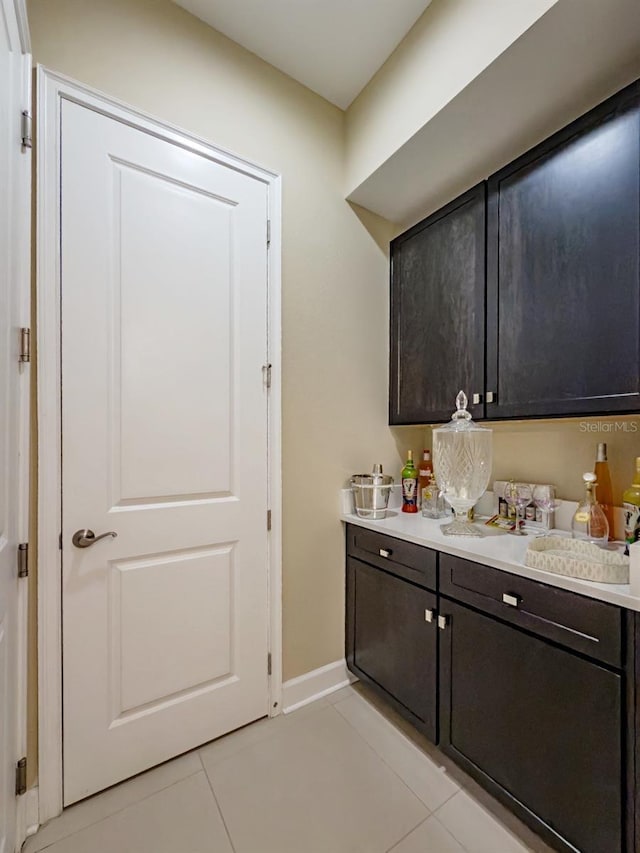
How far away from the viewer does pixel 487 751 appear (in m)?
1.25

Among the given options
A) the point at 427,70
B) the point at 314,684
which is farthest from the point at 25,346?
the point at 314,684

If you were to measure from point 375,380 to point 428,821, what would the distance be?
5.81ft

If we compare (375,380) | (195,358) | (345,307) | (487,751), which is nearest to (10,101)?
(195,358)

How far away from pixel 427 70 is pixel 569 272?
3.14ft

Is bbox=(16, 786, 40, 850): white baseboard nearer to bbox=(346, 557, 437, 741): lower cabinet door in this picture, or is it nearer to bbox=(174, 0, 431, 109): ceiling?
bbox=(346, 557, 437, 741): lower cabinet door

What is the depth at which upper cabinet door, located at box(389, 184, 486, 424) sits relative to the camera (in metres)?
1.64

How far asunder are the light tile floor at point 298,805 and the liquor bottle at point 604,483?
108 centimetres

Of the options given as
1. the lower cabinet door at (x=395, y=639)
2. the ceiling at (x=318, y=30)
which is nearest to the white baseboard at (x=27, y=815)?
the lower cabinet door at (x=395, y=639)

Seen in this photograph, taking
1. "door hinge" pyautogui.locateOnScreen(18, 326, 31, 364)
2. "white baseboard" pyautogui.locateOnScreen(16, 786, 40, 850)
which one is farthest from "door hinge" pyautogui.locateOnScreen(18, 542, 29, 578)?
"white baseboard" pyautogui.locateOnScreen(16, 786, 40, 850)

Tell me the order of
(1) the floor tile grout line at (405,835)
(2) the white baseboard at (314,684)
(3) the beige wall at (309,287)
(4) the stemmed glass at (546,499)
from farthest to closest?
(2) the white baseboard at (314,684) → (4) the stemmed glass at (546,499) → (3) the beige wall at (309,287) → (1) the floor tile grout line at (405,835)

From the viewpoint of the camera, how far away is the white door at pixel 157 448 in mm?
1312

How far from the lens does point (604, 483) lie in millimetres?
1460

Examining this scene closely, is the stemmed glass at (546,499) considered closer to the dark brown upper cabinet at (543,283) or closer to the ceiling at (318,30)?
the dark brown upper cabinet at (543,283)

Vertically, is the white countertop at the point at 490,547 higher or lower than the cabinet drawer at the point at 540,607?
higher
